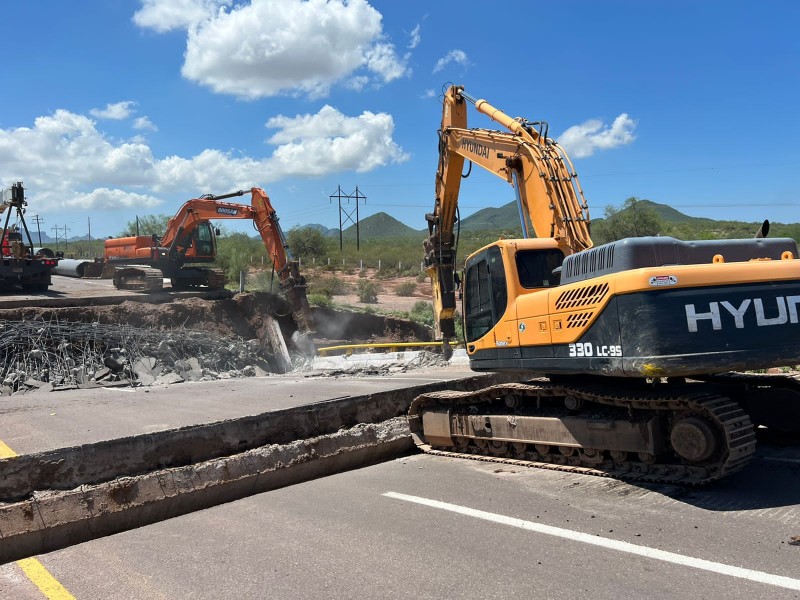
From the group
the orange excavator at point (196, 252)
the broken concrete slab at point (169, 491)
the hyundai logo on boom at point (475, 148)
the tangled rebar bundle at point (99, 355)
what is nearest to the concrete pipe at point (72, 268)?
the orange excavator at point (196, 252)

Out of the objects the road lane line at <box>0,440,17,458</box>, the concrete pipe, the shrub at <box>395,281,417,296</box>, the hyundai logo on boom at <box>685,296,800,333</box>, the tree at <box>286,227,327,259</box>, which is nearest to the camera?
the hyundai logo on boom at <box>685,296,800,333</box>

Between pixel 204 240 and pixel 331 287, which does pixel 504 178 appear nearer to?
pixel 204 240

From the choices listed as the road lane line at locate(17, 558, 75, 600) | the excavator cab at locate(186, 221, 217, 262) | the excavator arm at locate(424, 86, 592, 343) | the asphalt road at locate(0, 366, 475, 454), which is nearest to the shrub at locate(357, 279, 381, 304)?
the excavator cab at locate(186, 221, 217, 262)

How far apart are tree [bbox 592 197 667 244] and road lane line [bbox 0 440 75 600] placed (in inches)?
1685

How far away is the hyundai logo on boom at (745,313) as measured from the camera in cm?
528

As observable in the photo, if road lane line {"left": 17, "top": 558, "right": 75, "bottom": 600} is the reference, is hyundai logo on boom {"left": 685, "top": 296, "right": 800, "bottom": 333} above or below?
above

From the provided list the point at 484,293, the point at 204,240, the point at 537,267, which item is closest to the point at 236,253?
the point at 204,240

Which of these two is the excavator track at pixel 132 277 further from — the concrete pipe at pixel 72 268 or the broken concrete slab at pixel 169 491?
the broken concrete slab at pixel 169 491

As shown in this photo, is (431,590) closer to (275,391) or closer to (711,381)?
(711,381)

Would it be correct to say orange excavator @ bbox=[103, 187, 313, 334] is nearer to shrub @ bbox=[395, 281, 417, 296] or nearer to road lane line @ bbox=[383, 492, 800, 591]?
road lane line @ bbox=[383, 492, 800, 591]

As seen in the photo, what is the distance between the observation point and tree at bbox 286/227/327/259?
65.6 meters

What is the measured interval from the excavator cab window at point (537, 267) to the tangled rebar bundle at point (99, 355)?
11.3m

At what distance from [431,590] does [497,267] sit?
4.26 metres

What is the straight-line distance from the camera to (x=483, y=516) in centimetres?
526
